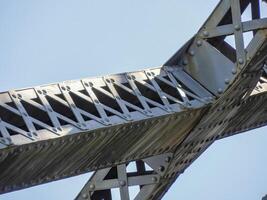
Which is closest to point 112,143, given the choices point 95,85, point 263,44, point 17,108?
point 95,85

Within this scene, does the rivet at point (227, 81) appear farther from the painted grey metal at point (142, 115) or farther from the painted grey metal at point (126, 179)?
the painted grey metal at point (126, 179)

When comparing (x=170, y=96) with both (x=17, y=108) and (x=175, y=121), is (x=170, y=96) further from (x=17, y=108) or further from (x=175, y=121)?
(x=17, y=108)

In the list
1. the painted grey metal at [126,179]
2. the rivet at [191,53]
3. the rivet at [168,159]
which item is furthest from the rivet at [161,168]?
the rivet at [191,53]

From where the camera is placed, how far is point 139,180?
51.2ft

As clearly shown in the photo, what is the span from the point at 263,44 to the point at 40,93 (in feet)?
11.1

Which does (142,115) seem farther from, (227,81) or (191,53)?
(191,53)

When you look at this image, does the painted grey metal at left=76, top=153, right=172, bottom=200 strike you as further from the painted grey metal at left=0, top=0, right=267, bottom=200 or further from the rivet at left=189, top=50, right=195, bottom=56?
the rivet at left=189, top=50, right=195, bottom=56

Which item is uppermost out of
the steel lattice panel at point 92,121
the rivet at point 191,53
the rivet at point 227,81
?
the rivet at point 191,53

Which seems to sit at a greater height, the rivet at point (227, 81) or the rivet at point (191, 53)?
the rivet at point (191, 53)

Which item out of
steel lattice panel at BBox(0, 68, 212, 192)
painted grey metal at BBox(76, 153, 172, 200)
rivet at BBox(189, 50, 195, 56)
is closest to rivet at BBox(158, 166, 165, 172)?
painted grey metal at BBox(76, 153, 172, 200)

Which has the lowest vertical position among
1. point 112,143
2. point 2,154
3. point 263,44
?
point 2,154

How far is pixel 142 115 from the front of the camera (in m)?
13.2

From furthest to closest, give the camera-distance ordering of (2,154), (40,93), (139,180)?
(139,180)
(40,93)
(2,154)

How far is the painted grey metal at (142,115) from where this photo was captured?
1216 cm
